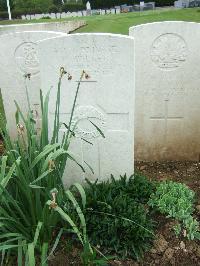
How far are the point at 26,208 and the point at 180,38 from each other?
214 centimetres

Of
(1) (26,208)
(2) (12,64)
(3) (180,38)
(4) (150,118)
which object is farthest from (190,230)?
(2) (12,64)

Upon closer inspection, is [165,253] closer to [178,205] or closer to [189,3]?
[178,205]

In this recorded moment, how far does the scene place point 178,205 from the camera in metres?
2.89

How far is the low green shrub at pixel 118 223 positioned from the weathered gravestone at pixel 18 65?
1664 mm

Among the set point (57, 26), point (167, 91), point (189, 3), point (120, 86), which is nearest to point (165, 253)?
point (120, 86)

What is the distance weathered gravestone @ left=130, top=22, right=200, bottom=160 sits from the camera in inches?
141

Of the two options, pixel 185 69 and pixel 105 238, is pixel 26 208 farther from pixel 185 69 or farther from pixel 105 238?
pixel 185 69

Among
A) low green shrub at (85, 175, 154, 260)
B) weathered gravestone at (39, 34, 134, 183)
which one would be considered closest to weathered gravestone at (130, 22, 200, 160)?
weathered gravestone at (39, 34, 134, 183)

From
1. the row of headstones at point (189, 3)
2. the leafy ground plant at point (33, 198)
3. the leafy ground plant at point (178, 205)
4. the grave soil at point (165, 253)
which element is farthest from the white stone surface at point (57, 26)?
the row of headstones at point (189, 3)

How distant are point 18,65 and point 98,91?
149cm

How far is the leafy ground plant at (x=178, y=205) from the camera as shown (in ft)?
9.21

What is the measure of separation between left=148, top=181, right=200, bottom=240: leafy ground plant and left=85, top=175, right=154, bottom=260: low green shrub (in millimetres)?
139

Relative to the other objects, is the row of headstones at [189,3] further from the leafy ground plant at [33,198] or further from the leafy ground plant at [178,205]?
the leafy ground plant at [33,198]

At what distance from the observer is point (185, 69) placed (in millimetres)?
3734
